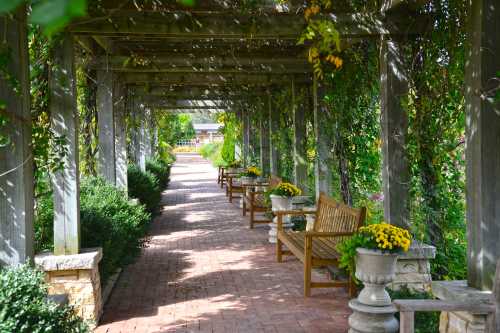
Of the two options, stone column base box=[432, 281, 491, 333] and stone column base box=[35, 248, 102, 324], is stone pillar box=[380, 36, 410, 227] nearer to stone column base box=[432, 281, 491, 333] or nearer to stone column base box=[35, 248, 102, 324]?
stone column base box=[432, 281, 491, 333]

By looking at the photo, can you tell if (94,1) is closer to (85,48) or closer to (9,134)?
(9,134)

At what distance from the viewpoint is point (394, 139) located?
506 centimetres

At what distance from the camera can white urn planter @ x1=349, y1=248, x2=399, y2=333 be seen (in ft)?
13.9

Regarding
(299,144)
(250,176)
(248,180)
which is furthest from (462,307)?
(250,176)

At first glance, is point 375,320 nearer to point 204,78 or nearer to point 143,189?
point 143,189

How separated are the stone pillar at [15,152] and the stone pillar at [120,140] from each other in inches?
174

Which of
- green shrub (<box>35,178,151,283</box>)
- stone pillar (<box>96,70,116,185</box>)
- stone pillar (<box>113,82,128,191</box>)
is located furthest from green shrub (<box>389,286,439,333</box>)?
stone pillar (<box>113,82,128,191</box>)

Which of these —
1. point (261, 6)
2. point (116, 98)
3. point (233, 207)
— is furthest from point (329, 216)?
point (233, 207)

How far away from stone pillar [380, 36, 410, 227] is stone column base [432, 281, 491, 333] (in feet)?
4.45

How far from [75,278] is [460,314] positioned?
9.98ft

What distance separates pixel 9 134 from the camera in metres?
4.00

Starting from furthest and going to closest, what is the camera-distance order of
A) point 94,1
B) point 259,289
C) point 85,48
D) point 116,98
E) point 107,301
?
1. point 116,98
2. point 85,48
3. point 259,289
4. point 107,301
5. point 94,1

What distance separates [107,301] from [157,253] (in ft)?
8.15

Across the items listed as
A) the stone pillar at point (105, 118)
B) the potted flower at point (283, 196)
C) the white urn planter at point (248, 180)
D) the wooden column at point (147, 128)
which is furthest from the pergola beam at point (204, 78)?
the wooden column at point (147, 128)
